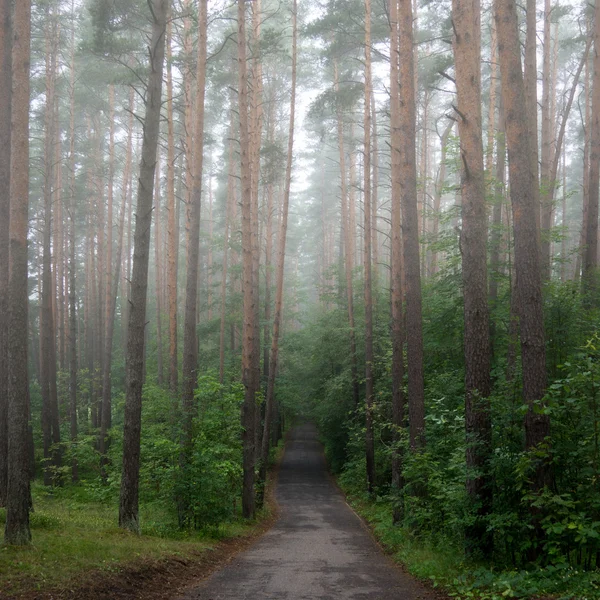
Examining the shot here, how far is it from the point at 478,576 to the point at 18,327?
7078 mm

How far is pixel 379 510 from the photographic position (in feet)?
56.6

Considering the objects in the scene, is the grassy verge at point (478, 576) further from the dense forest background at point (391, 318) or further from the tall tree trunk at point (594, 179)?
the tall tree trunk at point (594, 179)

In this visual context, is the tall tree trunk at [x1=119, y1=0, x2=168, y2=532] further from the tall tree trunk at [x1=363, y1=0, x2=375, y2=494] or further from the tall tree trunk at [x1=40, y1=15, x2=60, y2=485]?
the tall tree trunk at [x1=40, y1=15, x2=60, y2=485]

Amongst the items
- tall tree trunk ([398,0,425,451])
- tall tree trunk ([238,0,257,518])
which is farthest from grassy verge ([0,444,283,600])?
tall tree trunk ([398,0,425,451])

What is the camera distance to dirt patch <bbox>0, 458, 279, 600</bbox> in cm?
630

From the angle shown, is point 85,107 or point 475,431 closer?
point 475,431

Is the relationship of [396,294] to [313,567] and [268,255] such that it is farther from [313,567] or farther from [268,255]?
[268,255]

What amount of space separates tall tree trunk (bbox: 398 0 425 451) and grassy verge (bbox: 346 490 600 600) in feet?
7.07

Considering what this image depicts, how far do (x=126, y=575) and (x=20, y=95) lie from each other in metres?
7.14

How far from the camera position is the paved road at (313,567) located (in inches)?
296

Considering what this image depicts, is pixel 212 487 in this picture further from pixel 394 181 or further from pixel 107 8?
pixel 107 8

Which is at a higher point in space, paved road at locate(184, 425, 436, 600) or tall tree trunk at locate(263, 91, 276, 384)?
tall tree trunk at locate(263, 91, 276, 384)

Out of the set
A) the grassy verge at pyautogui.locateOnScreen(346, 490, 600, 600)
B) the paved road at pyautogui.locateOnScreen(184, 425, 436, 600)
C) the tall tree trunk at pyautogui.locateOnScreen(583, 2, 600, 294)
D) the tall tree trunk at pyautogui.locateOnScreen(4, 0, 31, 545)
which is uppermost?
the tall tree trunk at pyautogui.locateOnScreen(583, 2, 600, 294)

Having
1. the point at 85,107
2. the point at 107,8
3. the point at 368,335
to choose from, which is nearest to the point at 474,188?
the point at 107,8
